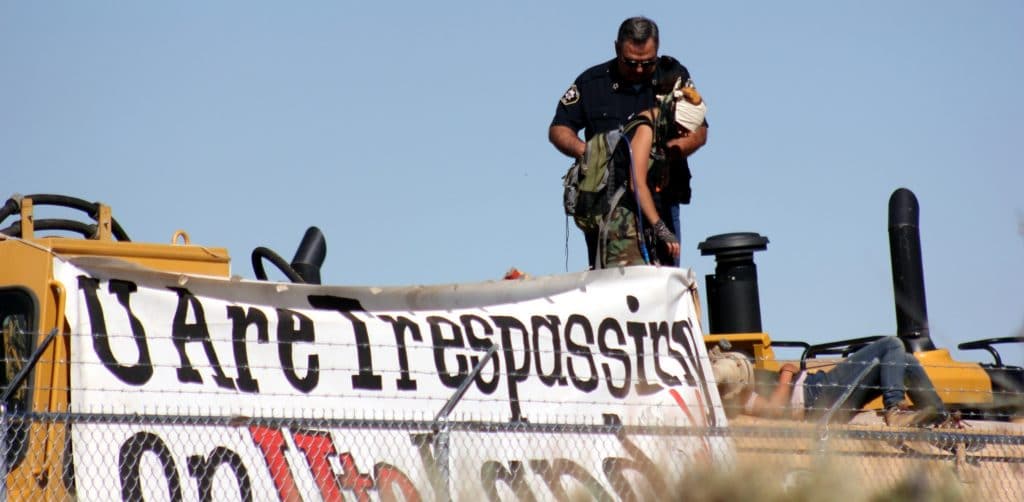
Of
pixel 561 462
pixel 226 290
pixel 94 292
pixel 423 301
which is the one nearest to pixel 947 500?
pixel 561 462

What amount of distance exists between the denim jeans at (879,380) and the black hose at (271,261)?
305 centimetres

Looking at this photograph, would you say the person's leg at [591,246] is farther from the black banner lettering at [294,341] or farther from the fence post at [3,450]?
the fence post at [3,450]

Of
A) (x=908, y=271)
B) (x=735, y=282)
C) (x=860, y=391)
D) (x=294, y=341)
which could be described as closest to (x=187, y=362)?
(x=294, y=341)

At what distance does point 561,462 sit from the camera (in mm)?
7223

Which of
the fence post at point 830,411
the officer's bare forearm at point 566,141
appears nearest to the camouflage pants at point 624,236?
the officer's bare forearm at point 566,141

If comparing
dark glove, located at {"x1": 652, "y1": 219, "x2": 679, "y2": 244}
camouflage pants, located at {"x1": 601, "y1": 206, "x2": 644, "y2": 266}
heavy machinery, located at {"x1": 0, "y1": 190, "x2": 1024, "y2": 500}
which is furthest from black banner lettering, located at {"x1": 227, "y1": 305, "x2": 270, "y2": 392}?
dark glove, located at {"x1": 652, "y1": 219, "x2": 679, "y2": 244}

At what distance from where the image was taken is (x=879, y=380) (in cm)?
893

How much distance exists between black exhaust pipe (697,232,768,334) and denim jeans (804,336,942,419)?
1283mm

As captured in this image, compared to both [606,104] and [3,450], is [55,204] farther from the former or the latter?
[606,104]

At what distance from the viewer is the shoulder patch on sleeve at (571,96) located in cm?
941

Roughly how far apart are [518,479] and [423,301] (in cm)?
115

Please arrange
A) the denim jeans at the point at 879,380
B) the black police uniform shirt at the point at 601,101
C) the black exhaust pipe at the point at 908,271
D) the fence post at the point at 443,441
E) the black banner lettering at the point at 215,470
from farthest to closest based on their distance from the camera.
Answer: the black exhaust pipe at the point at 908,271 → the black police uniform shirt at the point at 601,101 → the denim jeans at the point at 879,380 → the black banner lettering at the point at 215,470 → the fence post at the point at 443,441

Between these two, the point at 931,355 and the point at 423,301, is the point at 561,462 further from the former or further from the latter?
the point at 931,355

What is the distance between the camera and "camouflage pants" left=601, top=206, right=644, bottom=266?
8797 mm
